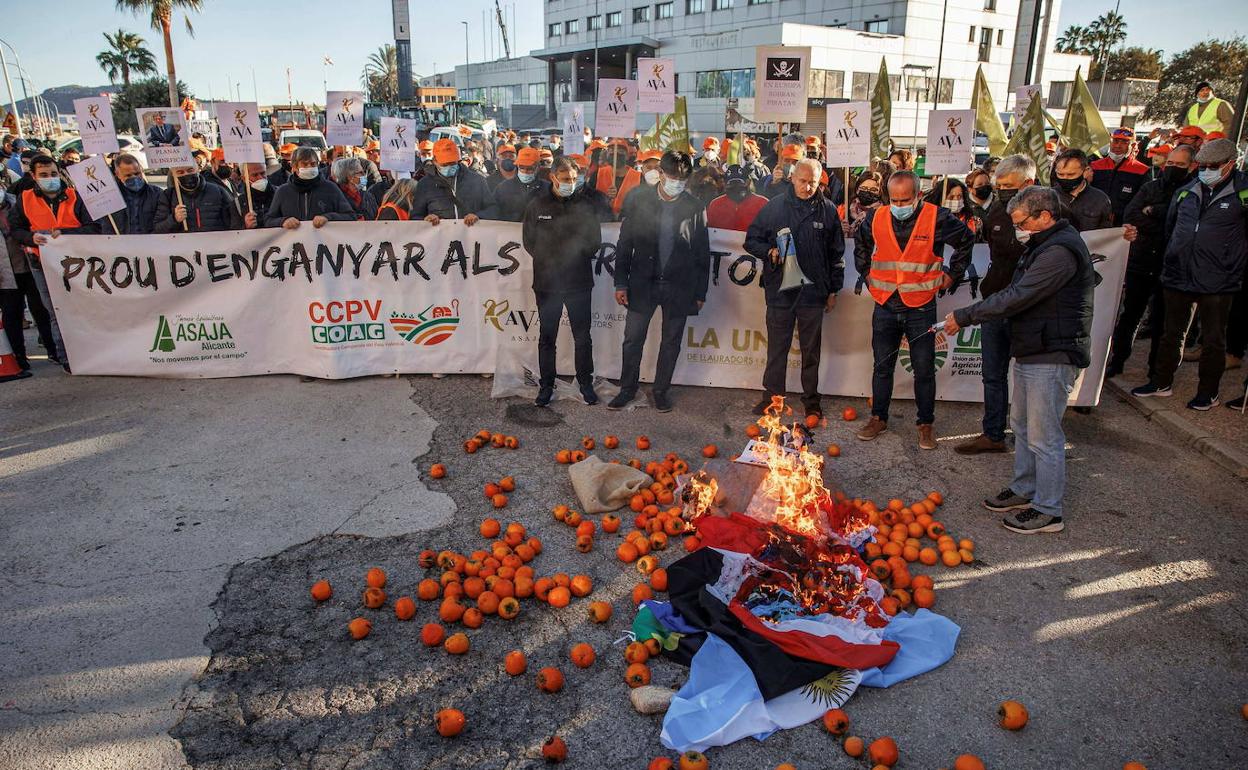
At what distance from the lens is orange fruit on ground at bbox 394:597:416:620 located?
402 centimetres

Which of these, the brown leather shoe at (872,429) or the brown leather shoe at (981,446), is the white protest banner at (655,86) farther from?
the brown leather shoe at (981,446)

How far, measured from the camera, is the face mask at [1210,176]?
6.73m

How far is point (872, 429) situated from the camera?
21.9ft

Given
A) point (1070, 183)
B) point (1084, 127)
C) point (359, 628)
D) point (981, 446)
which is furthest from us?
point (1084, 127)

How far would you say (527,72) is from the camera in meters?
71.4

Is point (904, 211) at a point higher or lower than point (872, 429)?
higher

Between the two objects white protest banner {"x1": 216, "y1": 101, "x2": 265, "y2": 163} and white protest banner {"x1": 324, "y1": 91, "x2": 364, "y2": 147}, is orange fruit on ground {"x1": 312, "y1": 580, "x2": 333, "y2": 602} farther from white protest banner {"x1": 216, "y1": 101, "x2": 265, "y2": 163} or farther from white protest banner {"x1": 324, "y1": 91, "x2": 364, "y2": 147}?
white protest banner {"x1": 324, "y1": 91, "x2": 364, "y2": 147}

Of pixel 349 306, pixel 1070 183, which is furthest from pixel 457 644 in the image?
pixel 1070 183

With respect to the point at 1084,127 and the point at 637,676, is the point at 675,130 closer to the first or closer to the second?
the point at 1084,127

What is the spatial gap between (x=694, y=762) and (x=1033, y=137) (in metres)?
9.45

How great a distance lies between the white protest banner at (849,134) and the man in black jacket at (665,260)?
67.4 inches

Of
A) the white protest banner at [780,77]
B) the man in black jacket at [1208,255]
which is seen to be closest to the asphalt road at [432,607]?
the man in black jacket at [1208,255]

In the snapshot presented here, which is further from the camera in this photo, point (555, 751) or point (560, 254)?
point (560, 254)

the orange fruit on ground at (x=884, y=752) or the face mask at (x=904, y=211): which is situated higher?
the face mask at (x=904, y=211)
